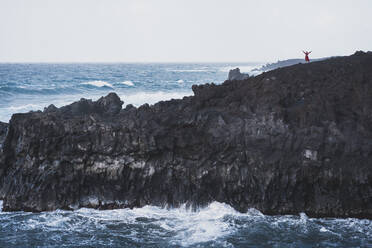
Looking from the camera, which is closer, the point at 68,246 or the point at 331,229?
the point at 68,246

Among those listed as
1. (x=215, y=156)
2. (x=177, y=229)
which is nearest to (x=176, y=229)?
(x=177, y=229)

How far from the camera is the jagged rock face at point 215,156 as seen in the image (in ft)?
35.3

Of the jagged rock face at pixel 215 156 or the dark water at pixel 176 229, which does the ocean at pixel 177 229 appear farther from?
the jagged rock face at pixel 215 156

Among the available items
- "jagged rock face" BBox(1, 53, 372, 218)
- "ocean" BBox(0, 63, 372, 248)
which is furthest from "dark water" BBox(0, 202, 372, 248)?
"jagged rock face" BBox(1, 53, 372, 218)

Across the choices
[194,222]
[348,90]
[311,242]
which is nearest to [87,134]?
[194,222]

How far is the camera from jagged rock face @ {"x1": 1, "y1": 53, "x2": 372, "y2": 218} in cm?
1077

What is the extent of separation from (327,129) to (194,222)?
15.9ft

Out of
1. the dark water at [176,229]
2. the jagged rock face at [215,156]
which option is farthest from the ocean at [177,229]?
the jagged rock face at [215,156]

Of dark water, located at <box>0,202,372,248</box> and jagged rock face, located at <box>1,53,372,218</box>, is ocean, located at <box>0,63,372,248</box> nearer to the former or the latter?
dark water, located at <box>0,202,372,248</box>

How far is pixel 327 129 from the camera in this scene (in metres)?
11.0

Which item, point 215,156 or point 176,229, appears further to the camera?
point 215,156

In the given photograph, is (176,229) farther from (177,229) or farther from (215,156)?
(215,156)

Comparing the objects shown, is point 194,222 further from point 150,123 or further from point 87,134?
point 87,134

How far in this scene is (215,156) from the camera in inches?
453
